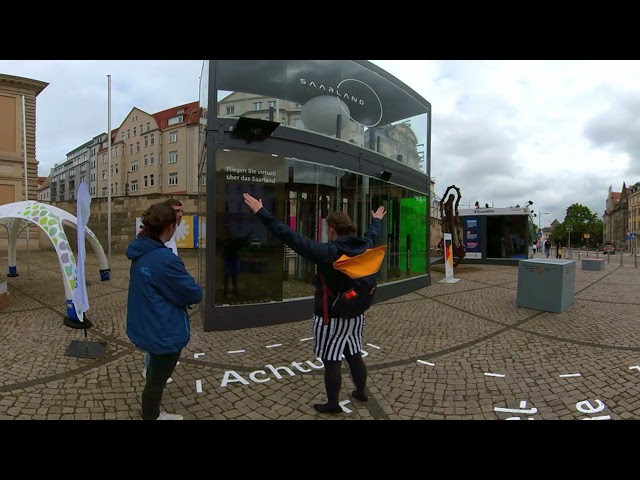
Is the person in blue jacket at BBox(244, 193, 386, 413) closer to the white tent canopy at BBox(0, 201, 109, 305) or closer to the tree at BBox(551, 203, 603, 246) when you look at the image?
the white tent canopy at BBox(0, 201, 109, 305)

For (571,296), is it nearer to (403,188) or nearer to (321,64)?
(403,188)

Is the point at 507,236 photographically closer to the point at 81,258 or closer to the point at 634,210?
the point at 81,258

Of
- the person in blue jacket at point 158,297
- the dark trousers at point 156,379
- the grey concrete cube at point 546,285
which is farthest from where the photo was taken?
the grey concrete cube at point 546,285

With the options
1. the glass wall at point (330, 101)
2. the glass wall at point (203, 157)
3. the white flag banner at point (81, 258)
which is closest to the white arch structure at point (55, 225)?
the white flag banner at point (81, 258)

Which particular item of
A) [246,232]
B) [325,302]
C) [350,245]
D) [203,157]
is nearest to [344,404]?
[325,302]

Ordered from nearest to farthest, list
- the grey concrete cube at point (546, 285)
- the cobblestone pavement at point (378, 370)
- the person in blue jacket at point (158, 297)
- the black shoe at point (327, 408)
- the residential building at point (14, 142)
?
the person in blue jacket at point (158, 297)
the black shoe at point (327, 408)
the cobblestone pavement at point (378, 370)
the grey concrete cube at point (546, 285)
the residential building at point (14, 142)

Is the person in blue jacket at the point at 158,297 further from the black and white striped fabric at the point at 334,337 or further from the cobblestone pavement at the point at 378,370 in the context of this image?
the black and white striped fabric at the point at 334,337

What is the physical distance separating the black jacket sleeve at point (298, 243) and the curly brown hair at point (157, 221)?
655 mm

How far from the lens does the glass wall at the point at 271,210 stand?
5285 millimetres

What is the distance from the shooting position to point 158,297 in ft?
7.58

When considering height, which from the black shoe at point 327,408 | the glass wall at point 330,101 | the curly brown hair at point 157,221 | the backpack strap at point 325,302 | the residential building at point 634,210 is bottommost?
the black shoe at point 327,408

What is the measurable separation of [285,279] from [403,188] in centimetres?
478

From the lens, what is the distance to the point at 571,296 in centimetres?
689

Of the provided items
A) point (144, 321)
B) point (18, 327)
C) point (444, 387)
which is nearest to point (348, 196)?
point (444, 387)
